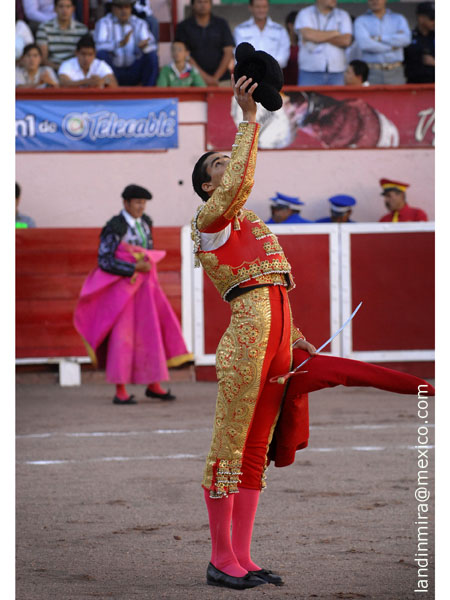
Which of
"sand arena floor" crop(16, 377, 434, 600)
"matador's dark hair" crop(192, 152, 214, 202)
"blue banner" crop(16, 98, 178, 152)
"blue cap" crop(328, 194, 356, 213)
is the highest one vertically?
"blue banner" crop(16, 98, 178, 152)

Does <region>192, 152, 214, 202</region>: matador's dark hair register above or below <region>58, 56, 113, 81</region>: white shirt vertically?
below

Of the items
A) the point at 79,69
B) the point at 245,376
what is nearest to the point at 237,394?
the point at 245,376

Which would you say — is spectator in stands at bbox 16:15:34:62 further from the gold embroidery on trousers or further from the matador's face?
the gold embroidery on trousers

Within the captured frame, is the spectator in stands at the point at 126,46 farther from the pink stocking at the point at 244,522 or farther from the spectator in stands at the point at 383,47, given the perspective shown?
the pink stocking at the point at 244,522

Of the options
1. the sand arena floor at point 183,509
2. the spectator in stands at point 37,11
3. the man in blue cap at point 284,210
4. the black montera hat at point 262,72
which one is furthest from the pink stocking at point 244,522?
the spectator in stands at point 37,11

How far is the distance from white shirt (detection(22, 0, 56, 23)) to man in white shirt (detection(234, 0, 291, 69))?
6.35 ft

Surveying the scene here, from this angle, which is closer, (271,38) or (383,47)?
(271,38)

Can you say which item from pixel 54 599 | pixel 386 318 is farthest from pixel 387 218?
pixel 54 599

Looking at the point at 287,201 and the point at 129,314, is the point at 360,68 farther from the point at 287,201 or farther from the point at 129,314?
the point at 129,314

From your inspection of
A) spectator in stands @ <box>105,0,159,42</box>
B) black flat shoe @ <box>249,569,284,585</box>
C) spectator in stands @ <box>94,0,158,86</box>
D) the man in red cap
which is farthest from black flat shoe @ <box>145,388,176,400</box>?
black flat shoe @ <box>249,569,284,585</box>

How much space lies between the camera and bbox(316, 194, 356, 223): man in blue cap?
31.1ft

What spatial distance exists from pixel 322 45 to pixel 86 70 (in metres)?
2.20

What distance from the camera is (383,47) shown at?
10.3 metres

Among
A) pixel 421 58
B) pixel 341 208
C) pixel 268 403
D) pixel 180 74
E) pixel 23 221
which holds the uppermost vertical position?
pixel 421 58
